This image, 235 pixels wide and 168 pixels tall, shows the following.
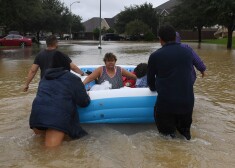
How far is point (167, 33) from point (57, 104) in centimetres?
173

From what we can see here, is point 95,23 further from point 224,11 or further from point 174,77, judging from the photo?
point 174,77

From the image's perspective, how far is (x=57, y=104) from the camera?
16.1 ft

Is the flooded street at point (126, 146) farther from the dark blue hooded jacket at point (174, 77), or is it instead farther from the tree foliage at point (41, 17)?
the tree foliage at point (41, 17)

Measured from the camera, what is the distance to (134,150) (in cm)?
498

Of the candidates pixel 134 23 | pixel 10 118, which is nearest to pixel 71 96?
pixel 10 118

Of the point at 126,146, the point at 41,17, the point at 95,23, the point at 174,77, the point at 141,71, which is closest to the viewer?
the point at 174,77

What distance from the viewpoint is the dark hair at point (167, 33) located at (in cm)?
490

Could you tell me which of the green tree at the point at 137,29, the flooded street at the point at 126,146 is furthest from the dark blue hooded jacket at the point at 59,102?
the green tree at the point at 137,29

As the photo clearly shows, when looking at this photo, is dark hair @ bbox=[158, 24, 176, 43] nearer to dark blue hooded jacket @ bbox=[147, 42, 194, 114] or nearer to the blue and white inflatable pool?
dark blue hooded jacket @ bbox=[147, 42, 194, 114]

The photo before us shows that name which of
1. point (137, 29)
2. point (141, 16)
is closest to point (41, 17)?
point (137, 29)

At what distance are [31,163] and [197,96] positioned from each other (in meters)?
5.01

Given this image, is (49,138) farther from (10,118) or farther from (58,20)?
(58,20)

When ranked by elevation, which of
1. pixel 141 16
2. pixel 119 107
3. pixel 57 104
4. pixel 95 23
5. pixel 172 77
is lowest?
pixel 119 107

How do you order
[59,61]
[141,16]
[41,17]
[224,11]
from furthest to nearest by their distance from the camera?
1. [141,16]
2. [41,17]
3. [224,11]
4. [59,61]
